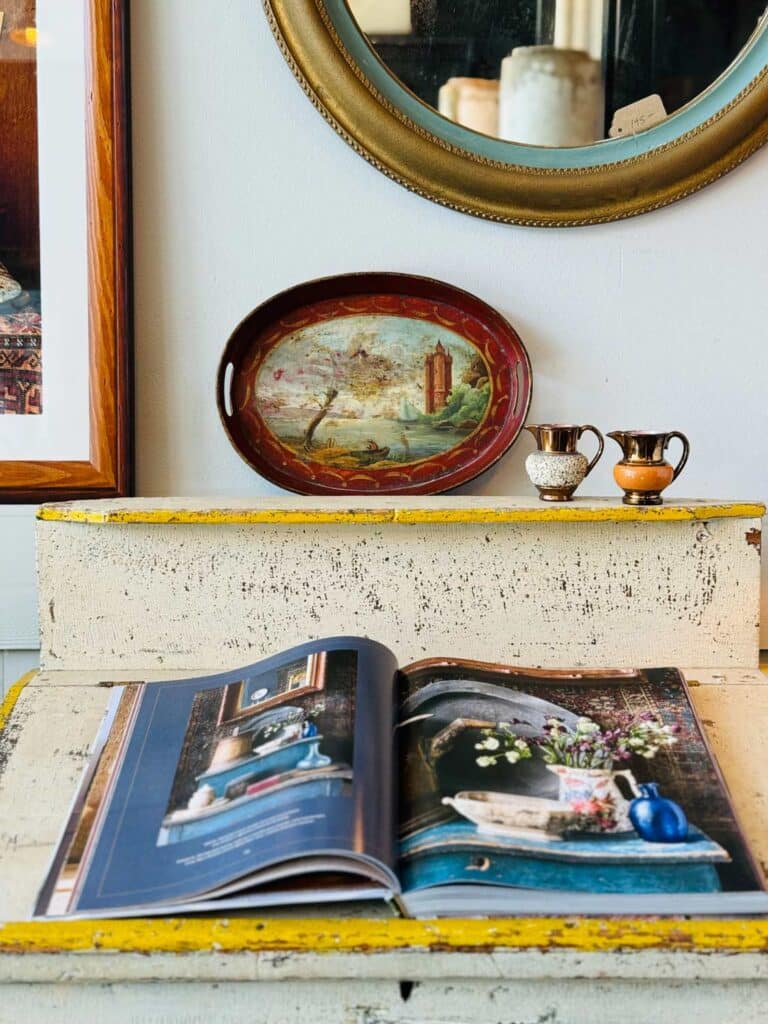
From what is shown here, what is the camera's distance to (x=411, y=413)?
127 cm

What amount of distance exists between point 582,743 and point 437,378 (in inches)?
23.3

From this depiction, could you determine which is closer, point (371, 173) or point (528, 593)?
point (528, 593)

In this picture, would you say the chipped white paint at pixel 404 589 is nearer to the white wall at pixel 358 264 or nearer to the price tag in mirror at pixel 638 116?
the white wall at pixel 358 264

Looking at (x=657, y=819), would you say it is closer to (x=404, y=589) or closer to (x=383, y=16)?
(x=404, y=589)

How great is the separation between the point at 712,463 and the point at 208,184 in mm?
754

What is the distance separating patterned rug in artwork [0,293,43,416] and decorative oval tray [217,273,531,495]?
0.79 ft

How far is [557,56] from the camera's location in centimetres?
121

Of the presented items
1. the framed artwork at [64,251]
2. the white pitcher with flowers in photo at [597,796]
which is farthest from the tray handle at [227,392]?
the white pitcher with flowers in photo at [597,796]

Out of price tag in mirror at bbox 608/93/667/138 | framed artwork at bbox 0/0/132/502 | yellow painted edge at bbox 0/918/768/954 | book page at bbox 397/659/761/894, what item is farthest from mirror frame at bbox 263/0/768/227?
yellow painted edge at bbox 0/918/768/954

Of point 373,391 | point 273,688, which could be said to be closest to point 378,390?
point 373,391

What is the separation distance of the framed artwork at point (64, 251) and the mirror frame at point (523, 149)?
243mm

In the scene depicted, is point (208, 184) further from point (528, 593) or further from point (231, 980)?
point (231, 980)

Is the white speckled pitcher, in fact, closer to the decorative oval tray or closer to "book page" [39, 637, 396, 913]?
the decorative oval tray

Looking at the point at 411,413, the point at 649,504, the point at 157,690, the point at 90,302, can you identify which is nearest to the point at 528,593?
the point at 649,504
